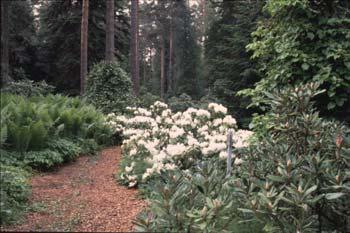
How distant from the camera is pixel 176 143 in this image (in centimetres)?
616

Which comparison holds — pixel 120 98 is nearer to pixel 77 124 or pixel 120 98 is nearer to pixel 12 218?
pixel 77 124

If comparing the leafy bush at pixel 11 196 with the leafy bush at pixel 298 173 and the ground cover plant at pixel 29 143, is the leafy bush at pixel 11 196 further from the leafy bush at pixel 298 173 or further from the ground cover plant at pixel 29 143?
the leafy bush at pixel 298 173

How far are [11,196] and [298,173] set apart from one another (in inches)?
116

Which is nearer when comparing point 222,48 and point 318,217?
point 318,217

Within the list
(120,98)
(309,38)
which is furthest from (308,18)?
(120,98)

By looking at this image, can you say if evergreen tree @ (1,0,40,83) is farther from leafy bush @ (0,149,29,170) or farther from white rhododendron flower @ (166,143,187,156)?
white rhododendron flower @ (166,143,187,156)

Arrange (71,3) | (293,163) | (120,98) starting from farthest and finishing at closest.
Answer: (71,3), (120,98), (293,163)

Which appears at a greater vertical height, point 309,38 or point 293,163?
point 309,38

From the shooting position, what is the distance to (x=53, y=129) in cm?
684

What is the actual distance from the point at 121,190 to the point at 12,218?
1847 millimetres

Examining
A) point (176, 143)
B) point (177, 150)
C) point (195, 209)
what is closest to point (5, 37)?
point (176, 143)

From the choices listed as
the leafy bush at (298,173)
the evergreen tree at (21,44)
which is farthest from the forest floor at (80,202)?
the evergreen tree at (21,44)

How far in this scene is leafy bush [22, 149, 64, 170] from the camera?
19.1ft

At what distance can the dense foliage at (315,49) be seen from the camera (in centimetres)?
455
